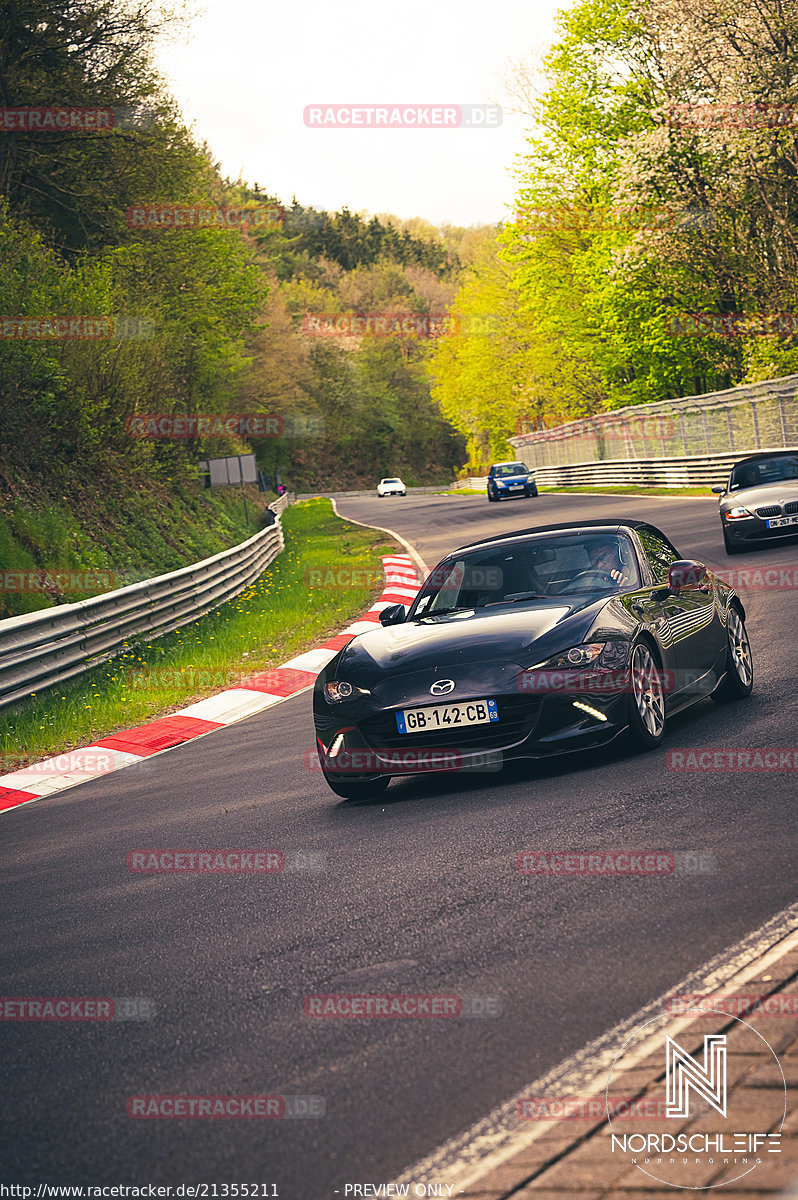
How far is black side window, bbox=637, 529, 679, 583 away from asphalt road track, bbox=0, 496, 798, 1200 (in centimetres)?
97

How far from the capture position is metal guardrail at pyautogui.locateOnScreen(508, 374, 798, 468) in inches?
1242

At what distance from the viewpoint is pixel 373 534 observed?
36.7 m

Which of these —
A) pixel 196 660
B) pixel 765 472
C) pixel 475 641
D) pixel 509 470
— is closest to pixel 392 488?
pixel 509 470

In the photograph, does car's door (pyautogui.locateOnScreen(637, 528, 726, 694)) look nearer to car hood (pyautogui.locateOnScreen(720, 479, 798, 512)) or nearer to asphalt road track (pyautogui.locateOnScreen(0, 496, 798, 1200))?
asphalt road track (pyautogui.locateOnScreen(0, 496, 798, 1200))

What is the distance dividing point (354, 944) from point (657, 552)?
14.8ft

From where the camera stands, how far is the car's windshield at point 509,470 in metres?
47.9

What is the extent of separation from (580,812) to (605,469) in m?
41.6

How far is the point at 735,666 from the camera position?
8242mm

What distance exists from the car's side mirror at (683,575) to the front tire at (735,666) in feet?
2.10

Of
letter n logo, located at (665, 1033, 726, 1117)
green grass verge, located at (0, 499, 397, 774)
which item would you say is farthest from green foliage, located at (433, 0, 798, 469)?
letter n logo, located at (665, 1033, 726, 1117)

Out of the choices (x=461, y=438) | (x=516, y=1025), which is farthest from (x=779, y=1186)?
(x=461, y=438)

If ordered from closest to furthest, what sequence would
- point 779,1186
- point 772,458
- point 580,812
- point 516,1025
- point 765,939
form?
point 779,1186
point 516,1025
point 765,939
point 580,812
point 772,458

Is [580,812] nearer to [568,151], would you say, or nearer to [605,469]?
[605,469]

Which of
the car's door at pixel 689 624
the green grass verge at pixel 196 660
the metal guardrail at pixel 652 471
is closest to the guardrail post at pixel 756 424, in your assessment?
the metal guardrail at pixel 652 471
